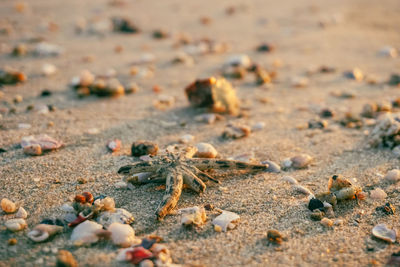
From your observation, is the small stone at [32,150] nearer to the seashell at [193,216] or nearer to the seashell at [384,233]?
the seashell at [193,216]

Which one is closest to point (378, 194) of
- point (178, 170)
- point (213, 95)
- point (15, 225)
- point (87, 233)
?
point (178, 170)

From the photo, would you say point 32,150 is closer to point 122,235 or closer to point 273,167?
point 122,235

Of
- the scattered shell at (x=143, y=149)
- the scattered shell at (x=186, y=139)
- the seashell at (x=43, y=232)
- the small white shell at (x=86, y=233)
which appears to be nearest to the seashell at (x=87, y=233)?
the small white shell at (x=86, y=233)

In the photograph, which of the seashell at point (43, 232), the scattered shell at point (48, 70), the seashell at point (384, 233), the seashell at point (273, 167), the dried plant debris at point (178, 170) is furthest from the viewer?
the scattered shell at point (48, 70)

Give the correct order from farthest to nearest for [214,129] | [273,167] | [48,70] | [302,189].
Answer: [48,70] → [214,129] → [273,167] → [302,189]

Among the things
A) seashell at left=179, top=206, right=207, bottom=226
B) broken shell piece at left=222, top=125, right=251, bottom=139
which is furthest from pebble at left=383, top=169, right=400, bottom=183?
seashell at left=179, top=206, right=207, bottom=226

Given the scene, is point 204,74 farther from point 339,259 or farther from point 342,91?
point 339,259

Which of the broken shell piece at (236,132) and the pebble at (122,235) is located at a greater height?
the broken shell piece at (236,132)
